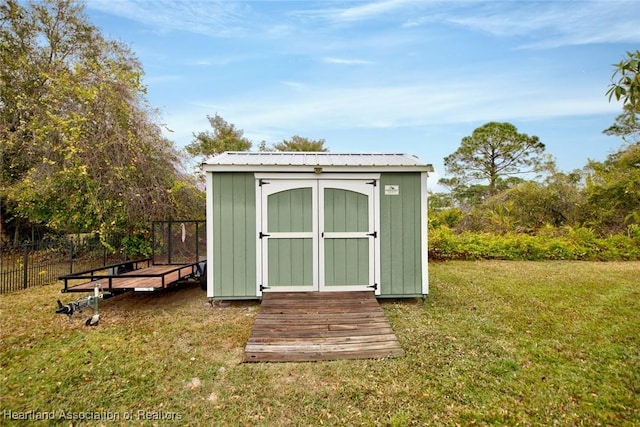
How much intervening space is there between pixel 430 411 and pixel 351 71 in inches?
397

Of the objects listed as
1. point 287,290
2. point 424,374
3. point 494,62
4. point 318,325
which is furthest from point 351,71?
point 424,374

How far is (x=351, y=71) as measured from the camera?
1005 centimetres

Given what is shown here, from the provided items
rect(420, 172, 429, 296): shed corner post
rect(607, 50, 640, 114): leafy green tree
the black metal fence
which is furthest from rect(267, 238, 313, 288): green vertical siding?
the black metal fence

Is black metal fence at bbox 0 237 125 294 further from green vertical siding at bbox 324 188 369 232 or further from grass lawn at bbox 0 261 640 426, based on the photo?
green vertical siding at bbox 324 188 369 232

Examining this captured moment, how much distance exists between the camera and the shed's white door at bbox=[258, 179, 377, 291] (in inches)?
183

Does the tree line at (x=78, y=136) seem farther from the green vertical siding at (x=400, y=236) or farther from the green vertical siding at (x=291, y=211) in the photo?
the green vertical siding at (x=400, y=236)

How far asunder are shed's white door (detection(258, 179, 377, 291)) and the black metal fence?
15.0 feet

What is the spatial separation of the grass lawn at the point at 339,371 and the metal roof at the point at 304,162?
2245 millimetres

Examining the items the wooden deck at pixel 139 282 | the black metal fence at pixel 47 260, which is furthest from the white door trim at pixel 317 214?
the black metal fence at pixel 47 260

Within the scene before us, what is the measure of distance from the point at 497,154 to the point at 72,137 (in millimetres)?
20897

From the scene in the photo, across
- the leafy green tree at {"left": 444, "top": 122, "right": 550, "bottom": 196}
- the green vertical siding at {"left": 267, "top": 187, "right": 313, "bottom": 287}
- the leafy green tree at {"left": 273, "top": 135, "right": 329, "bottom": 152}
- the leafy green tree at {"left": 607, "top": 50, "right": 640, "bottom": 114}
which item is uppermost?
the leafy green tree at {"left": 273, "top": 135, "right": 329, "bottom": 152}

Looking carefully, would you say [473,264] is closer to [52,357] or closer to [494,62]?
[494,62]

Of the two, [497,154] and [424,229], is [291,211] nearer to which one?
[424,229]

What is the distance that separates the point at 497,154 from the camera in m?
18.6
